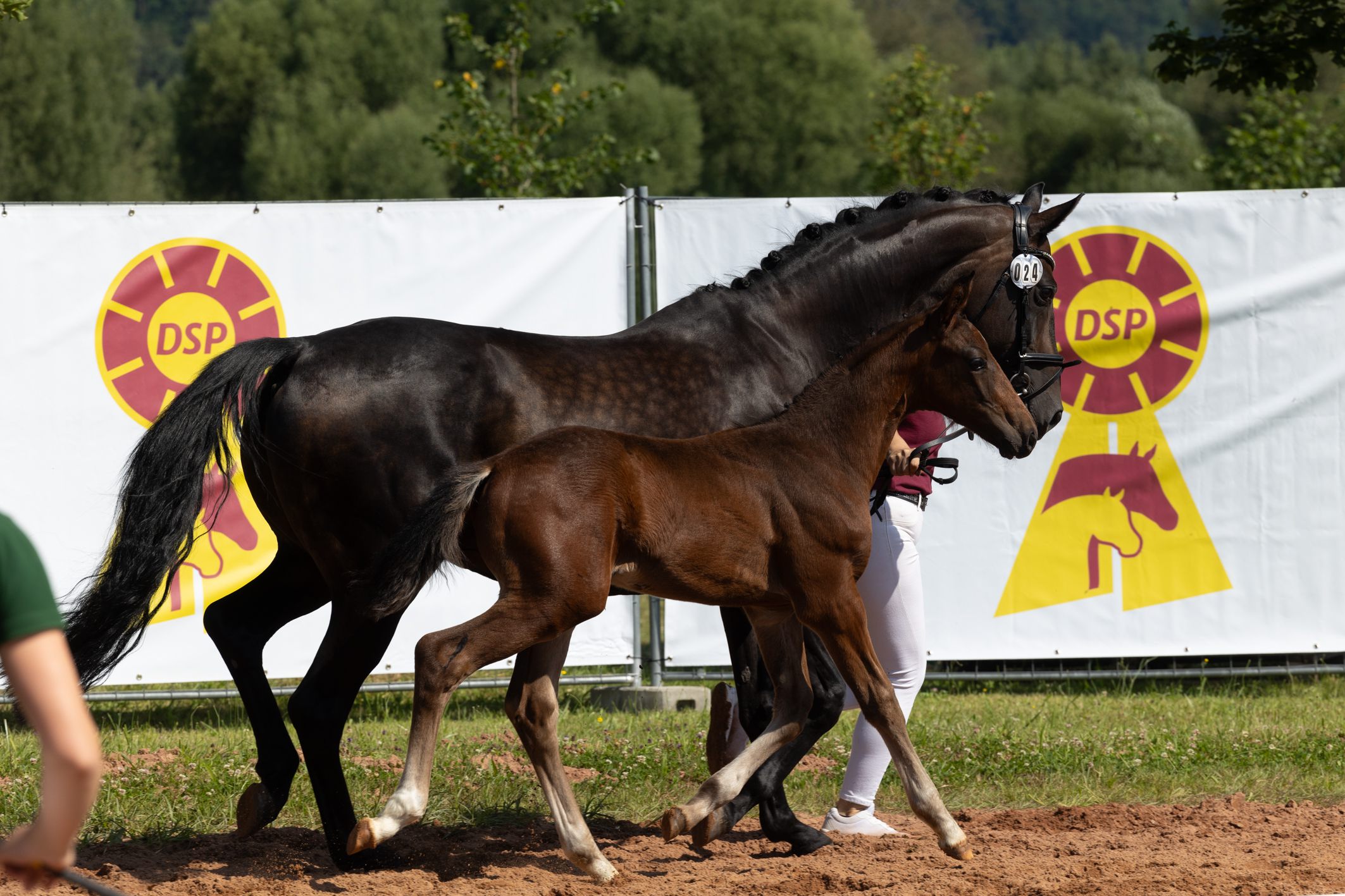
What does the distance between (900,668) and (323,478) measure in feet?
6.79

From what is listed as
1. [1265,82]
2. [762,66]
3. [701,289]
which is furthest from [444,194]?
[701,289]

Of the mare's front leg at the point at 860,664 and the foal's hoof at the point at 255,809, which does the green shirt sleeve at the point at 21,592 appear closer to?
the mare's front leg at the point at 860,664

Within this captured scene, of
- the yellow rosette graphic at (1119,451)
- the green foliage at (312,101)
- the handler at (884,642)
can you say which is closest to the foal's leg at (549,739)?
the handler at (884,642)

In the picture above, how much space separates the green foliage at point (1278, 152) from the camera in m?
16.2

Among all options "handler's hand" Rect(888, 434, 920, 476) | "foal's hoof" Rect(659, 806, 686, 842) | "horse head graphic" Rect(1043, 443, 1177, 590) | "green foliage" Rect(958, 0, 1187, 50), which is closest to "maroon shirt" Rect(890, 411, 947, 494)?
"handler's hand" Rect(888, 434, 920, 476)

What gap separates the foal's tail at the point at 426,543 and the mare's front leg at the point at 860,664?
3.29 feet

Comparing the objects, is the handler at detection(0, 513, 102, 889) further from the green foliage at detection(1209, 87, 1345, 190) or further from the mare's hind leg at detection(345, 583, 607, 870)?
the green foliage at detection(1209, 87, 1345, 190)

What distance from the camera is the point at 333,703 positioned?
4398 mm

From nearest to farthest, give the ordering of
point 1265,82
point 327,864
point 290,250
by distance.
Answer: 1. point 327,864
2. point 290,250
3. point 1265,82

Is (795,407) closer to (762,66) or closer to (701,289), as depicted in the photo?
(701,289)

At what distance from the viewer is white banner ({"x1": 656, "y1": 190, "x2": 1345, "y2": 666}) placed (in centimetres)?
724

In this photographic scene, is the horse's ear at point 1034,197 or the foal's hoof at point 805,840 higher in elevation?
the horse's ear at point 1034,197

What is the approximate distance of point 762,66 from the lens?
37.7 metres

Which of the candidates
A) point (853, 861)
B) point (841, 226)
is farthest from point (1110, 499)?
point (853, 861)
